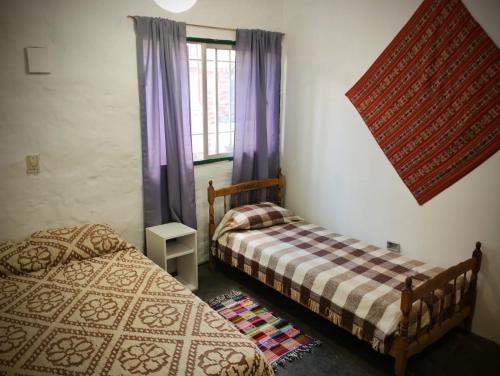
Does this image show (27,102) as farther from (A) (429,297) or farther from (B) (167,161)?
(A) (429,297)

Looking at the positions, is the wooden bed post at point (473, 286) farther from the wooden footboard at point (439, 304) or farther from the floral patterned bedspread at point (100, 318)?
the floral patterned bedspread at point (100, 318)

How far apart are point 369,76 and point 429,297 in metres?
1.83

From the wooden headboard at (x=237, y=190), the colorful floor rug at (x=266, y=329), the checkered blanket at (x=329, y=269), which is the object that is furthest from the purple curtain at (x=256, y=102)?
the colorful floor rug at (x=266, y=329)

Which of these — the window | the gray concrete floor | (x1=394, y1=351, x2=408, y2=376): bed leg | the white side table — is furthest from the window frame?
(x1=394, y1=351, x2=408, y2=376): bed leg

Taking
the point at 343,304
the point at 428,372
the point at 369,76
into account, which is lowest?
the point at 428,372

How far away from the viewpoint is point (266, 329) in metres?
3.02

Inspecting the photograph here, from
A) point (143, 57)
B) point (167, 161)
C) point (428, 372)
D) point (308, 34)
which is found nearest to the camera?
point (428, 372)

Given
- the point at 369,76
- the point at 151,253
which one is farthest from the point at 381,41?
the point at 151,253

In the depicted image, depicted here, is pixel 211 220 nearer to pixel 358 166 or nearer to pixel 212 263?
pixel 212 263

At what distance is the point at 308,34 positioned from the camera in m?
3.99

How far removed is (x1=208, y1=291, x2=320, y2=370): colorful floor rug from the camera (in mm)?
2757

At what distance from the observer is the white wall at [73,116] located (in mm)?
2822

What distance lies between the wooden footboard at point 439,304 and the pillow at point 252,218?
5.30 ft

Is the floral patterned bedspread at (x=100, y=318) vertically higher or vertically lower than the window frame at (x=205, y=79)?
lower
